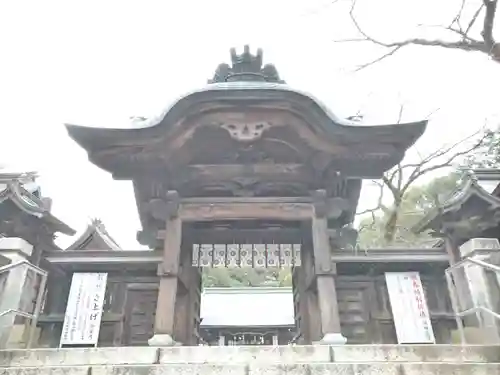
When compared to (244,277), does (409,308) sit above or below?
below

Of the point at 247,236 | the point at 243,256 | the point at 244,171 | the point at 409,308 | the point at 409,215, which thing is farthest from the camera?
the point at 409,215

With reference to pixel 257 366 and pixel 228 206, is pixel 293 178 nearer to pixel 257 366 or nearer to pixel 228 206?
pixel 228 206

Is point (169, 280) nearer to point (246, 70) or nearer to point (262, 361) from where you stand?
point (262, 361)

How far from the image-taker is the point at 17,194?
6.94m

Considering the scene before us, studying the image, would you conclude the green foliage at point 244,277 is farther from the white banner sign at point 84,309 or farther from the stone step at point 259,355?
the stone step at point 259,355

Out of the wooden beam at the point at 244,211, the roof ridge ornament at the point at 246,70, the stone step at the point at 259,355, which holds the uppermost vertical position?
the roof ridge ornament at the point at 246,70

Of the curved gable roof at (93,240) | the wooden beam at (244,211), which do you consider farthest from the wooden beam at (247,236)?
the curved gable roof at (93,240)

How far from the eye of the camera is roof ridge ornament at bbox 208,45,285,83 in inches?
325

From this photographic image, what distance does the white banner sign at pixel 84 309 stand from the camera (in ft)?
22.4

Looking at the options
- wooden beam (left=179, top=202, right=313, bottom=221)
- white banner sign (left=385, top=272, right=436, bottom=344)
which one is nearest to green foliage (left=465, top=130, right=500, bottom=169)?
white banner sign (left=385, top=272, right=436, bottom=344)

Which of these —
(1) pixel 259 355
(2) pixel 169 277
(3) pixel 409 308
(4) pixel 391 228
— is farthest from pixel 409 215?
(1) pixel 259 355

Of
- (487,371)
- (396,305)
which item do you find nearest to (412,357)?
(487,371)

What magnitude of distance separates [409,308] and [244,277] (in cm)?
3183

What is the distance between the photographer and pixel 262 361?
4629 mm
